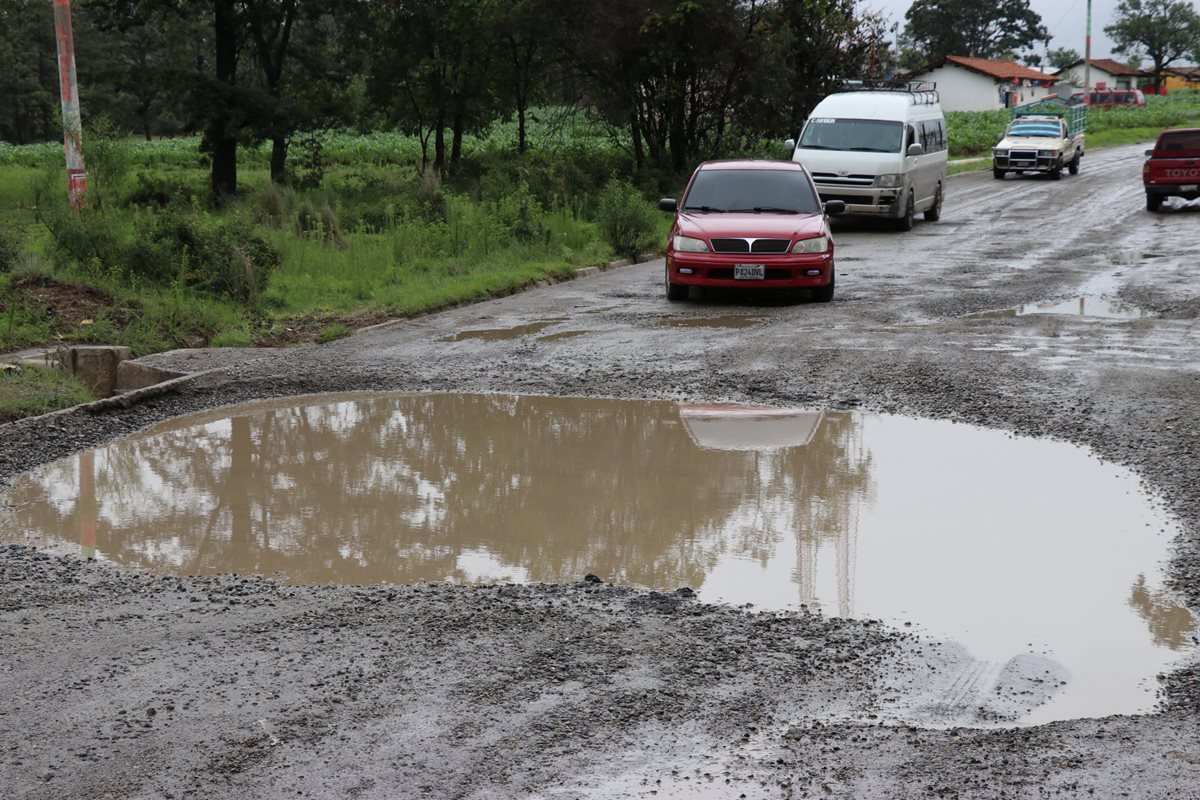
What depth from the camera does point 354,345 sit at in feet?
41.8

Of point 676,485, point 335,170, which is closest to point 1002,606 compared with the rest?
point 676,485

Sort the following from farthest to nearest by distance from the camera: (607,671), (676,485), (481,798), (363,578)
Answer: (676,485), (363,578), (607,671), (481,798)

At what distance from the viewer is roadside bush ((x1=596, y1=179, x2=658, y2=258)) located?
20.8 meters

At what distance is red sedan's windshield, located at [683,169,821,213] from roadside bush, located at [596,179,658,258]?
4.40 meters

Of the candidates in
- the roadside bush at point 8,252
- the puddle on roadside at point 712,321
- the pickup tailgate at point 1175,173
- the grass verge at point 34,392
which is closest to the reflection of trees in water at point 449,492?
the grass verge at point 34,392

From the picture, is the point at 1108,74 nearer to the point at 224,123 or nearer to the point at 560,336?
the point at 224,123

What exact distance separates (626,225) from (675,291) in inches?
223

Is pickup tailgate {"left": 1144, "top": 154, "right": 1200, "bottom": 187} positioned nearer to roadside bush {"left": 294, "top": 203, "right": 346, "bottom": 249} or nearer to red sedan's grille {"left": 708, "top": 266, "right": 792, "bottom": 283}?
red sedan's grille {"left": 708, "top": 266, "right": 792, "bottom": 283}

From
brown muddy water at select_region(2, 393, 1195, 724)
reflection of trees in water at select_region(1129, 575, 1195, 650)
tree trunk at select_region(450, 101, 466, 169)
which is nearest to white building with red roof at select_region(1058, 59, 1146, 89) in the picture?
tree trunk at select_region(450, 101, 466, 169)

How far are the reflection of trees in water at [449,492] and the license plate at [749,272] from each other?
512cm

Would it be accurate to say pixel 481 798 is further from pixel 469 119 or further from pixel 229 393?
pixel 469 119

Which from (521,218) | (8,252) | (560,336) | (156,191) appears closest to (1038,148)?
(521,218)

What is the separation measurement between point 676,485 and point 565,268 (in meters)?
10.6

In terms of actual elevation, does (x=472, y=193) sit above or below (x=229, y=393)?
above
